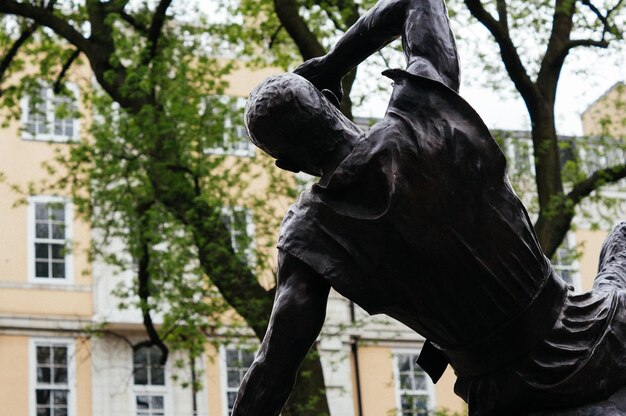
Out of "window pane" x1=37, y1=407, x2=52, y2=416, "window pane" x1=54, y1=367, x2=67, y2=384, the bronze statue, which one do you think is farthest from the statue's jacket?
"window pane" x1=54, y1=367, x2=67, y2=384

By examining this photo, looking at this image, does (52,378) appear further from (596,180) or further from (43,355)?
(596,180)

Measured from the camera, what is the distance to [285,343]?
3160 mm

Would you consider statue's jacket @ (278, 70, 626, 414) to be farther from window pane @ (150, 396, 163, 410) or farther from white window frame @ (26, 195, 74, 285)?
white window frame @ (26, 195, 74, 285)

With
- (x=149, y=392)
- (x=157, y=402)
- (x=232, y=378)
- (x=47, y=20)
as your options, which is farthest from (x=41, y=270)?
(x=47, y=20)

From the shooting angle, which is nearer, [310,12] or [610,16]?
[610,16]

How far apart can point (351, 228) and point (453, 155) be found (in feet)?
1.03

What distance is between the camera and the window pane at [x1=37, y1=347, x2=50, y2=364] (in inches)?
1054

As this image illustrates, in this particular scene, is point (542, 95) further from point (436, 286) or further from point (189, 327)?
point (436, 286)

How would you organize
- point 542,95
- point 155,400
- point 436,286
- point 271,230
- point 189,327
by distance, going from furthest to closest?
point 155,400, point 271,230, point 189,327, point 542,95, point 436,286

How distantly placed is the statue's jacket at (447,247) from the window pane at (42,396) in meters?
23.9

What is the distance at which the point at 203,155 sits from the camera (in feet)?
54.2

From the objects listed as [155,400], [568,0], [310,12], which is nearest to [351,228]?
[568,0]

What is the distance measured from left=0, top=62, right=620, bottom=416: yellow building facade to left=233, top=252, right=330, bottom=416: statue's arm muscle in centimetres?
2295

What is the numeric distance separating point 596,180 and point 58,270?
52.4ft
